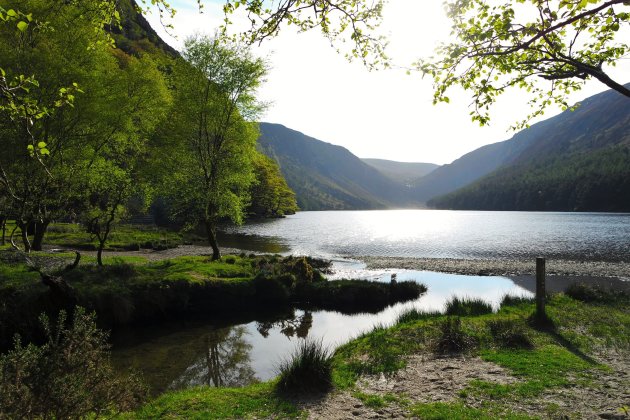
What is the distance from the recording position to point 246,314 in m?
19.5

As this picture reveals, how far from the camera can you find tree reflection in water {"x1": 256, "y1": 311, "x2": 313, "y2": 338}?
55.0ft

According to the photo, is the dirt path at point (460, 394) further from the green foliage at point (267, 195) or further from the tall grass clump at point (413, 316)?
the green foliage at point (267, 195)

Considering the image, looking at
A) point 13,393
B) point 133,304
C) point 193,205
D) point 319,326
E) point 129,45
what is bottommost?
point 319,326

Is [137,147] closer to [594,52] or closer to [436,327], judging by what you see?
[436,327]

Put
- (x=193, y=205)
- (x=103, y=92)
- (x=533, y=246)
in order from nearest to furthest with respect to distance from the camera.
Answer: (x=103, y=92) < (x=193, y=205) < (x=533, y=246)

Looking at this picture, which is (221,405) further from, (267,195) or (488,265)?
(267,195)

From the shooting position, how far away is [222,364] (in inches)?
517

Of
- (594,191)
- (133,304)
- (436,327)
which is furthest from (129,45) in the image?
(594,191)

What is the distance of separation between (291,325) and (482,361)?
9578 mm

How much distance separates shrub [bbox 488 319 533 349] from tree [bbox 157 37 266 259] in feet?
60.8

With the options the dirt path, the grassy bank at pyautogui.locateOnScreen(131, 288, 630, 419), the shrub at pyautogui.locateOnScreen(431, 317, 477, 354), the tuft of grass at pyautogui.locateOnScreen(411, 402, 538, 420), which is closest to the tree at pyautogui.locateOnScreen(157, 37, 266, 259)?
the grassy bank at pyautogui.locateOnScreen(131, 288, 630, 419)

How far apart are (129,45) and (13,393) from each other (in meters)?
105

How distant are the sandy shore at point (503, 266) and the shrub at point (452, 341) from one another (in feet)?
74.9

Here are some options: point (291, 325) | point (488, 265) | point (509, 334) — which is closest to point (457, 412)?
point (509, 334)
